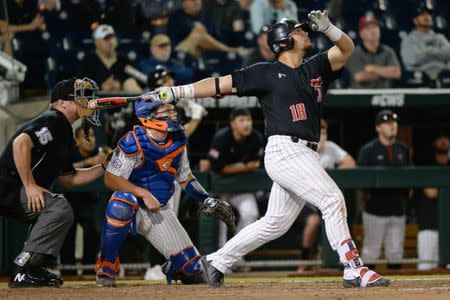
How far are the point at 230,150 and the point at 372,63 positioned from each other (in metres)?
2.78

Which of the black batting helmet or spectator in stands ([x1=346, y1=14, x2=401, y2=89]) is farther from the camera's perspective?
spectator in stands ([x1=346, y1=14, x2=401, y2=89])

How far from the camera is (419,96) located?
1119 cm

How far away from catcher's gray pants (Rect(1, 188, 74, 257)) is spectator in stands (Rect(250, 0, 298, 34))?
5156 millimetres

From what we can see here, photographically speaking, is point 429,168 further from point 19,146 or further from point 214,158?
point 19,146

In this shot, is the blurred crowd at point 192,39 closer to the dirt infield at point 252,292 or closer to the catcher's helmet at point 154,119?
the catcher's helmet at point 154,119

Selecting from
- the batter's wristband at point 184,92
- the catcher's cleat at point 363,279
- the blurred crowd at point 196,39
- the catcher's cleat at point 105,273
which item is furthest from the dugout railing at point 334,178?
the catcher's cleat at point 363,279

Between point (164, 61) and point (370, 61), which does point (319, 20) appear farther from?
point (370, 61)

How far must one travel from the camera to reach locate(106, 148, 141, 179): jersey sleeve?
689 cm

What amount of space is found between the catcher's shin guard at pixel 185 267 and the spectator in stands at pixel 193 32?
180 inches

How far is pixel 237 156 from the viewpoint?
929 cm

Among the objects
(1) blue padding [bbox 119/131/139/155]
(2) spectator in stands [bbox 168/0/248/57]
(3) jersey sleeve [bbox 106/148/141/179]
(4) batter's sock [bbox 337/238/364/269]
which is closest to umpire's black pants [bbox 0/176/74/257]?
(3) jersey sleeve [bbox 106/148/141/179]

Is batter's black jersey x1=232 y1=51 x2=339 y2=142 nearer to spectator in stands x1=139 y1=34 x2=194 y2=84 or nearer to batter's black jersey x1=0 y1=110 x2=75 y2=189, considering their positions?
batter's black jersey x1=0 y1=110 x2=75 y2=189

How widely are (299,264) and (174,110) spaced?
271 centimetres

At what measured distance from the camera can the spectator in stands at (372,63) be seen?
11.2 meters
